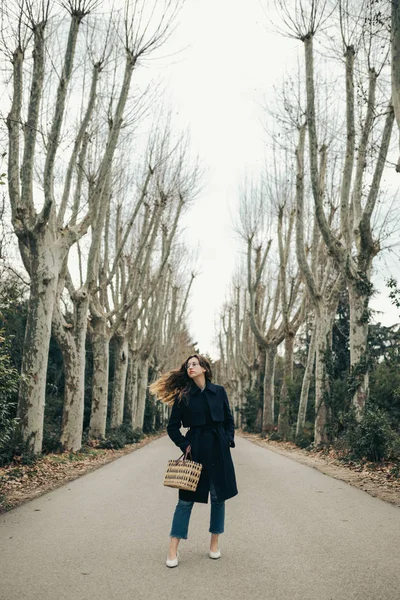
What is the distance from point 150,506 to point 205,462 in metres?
3.00

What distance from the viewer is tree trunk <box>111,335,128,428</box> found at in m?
24.1

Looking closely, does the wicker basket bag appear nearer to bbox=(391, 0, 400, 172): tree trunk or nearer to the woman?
the woman

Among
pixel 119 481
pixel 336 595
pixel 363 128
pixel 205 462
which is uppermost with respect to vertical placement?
pixel 363 128

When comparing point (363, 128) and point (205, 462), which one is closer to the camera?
point (205, 462)

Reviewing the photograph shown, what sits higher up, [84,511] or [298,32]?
[298,32]

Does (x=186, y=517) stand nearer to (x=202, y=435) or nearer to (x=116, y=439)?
(x=202, y=435)

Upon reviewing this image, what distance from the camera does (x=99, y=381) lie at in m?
19.8

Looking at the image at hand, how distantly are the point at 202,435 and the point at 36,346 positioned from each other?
786 cm

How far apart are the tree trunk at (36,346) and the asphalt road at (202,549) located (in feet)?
11.5

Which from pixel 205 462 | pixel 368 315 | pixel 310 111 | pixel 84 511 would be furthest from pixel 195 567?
pixel 310 111

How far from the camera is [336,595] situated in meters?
3.79

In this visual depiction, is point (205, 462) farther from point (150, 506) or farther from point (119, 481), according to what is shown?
point (119, 481)

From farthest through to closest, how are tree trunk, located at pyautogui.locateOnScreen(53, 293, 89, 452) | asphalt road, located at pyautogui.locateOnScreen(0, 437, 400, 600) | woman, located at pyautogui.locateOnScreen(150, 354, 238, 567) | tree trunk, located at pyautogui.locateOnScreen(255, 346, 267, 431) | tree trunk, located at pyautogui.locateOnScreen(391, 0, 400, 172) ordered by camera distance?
tree trunk, located at pyautogui.locateOnScreen(255, 346, 267, 431)
tree trunk, located at pyautogui.locateOnScreen(53, 293, 89, 452)
tree trunk, located at pyautogui.locateOnScreen(391, 0, 400, 172)
woman, located at pyautogui.locateOnScreen(150, 354, 238, 567)
asphalt road, located at pyautogui.locateOnScreen(0, 437, 400, 600)

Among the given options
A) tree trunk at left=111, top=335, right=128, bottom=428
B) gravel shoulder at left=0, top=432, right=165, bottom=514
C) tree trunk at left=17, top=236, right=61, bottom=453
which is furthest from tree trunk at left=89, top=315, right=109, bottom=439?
tree trunk at left=17, top=236, right=61, bottom=453
